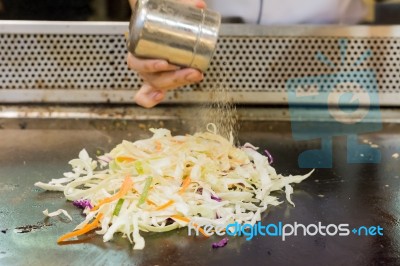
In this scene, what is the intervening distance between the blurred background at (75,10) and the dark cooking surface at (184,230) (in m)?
0.63

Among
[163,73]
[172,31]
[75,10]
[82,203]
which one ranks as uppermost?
[172,31]

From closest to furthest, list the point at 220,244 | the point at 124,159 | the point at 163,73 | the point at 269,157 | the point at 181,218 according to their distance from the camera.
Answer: the point at 220,244 → the point at 181,218 → the point at 163,73 → the point at 124,159 → the point at 269,157

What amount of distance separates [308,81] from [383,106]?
13.1 inches

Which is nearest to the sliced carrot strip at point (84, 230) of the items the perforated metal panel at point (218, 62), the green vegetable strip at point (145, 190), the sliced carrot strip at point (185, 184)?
the green vegetable strip at point (145, 190)

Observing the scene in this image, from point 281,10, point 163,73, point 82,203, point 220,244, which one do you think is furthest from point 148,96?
point 281,10

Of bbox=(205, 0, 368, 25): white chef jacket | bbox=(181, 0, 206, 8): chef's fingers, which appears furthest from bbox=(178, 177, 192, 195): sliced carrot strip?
bbox=(205, 0, 368, 25): white chef jacket

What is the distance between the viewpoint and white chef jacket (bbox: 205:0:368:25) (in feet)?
8.63

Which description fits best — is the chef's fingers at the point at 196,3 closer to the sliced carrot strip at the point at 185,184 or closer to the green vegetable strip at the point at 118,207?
the sliced carrot strip at the point at 185,184

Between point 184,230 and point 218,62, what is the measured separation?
1.08 meters

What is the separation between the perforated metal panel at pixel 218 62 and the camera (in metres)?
2.54

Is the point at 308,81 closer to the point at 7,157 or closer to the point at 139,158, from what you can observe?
the point at 139,158

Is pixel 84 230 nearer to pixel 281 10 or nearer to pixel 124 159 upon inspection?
pixel 124 159

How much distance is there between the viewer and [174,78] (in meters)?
1.87

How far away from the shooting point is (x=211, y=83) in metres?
2.62
